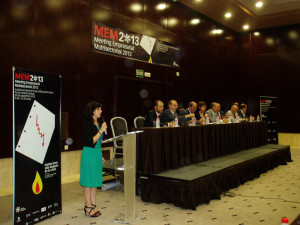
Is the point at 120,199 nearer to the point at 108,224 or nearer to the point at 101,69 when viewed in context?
the point at 108,224

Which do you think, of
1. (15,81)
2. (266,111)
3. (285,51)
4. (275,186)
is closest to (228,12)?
(285,51)

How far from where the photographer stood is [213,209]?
3.53 m

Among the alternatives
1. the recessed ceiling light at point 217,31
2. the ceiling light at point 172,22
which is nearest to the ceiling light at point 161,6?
the ceiling light at point 172,22

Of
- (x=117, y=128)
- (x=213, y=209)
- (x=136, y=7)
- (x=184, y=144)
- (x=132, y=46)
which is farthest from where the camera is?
(x=136, y=7)

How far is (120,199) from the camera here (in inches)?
157

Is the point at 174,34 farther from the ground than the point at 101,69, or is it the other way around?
the point at 174,34

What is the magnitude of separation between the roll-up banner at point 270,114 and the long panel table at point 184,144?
402 cm

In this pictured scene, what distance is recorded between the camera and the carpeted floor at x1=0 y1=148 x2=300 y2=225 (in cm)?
315

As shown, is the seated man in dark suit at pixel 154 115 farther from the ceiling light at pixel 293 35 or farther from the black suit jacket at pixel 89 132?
the ceiling light at pixel 293 35

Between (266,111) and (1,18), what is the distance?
8466 millimetres

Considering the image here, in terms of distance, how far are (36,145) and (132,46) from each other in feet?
14.2

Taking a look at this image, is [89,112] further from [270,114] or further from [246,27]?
[246,27]

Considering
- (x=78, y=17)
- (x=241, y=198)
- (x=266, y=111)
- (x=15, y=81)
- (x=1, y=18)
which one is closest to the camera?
(x=15, y=81)

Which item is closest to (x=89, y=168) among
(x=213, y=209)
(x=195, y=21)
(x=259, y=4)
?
(x=213, y=209)
